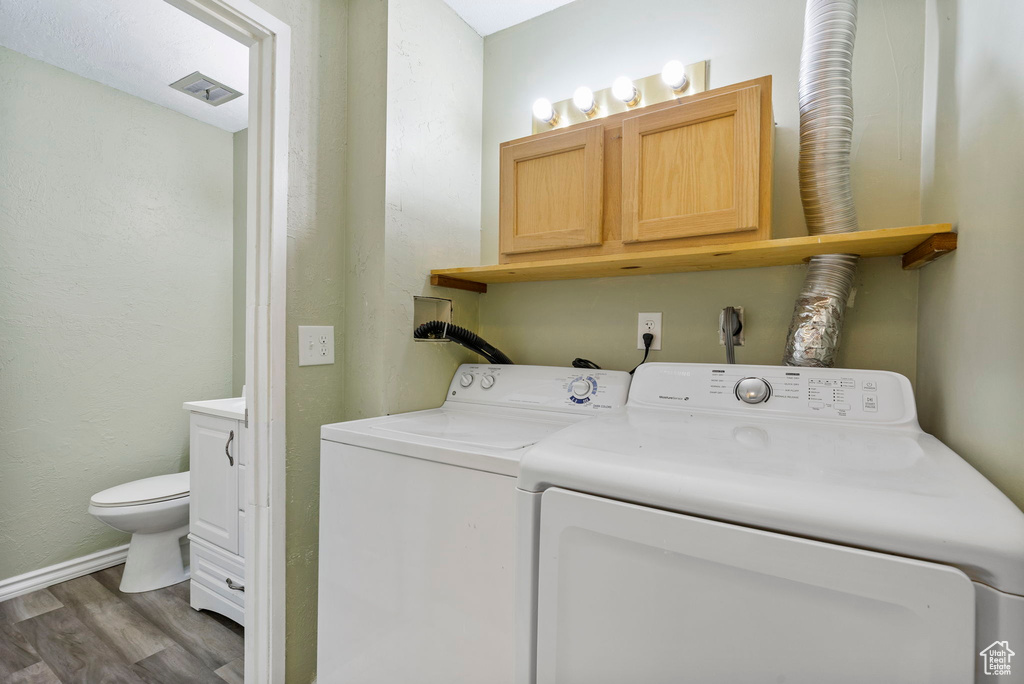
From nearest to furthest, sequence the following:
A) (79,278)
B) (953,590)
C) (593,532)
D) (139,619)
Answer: (953,590) < (593,532) < (139,619) < (79,278)

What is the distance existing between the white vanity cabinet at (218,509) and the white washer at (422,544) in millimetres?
761

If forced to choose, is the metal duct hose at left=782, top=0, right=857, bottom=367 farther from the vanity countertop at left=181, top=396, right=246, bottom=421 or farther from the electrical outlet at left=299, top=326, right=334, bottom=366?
the vanity countertop at left=181, top=396, right=246, bottom=421

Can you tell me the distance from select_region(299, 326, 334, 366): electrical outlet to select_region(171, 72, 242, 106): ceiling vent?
66.6 inches

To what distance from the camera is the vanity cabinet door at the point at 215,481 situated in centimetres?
186

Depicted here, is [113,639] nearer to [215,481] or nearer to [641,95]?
[215,481]

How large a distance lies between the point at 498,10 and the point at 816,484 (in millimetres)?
1909

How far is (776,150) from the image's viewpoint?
142 cm

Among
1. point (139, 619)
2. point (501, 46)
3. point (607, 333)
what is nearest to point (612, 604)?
point (607, 333)

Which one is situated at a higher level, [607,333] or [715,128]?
[715,128]

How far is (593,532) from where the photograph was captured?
731 mm

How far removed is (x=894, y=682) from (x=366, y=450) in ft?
3.45

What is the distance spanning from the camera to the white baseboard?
205cm

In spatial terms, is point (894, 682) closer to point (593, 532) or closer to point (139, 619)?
point (593, 532)

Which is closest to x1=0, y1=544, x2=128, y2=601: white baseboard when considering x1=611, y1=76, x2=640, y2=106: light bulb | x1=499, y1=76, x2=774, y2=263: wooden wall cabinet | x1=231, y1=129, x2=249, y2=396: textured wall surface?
x1=231, y1=129, x2=249, y2=396: textured wall surface
